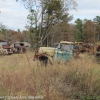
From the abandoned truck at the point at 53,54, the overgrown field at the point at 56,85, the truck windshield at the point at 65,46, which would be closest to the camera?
the overgrown field at the point at 56,85

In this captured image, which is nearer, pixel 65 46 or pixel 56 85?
pixel 56 85

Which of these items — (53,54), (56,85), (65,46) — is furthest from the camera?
(65,46)

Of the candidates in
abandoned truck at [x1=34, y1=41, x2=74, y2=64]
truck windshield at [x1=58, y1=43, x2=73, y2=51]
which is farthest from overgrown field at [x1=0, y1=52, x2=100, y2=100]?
truck windshield at [x1=58, y1=43, x2=73, y2=51]

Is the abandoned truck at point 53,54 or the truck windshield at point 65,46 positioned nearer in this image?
the abandoned truck at point 53,54

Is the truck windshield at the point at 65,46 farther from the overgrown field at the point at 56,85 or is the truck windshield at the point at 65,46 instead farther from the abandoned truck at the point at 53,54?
the overgrown field at the point at 56,85

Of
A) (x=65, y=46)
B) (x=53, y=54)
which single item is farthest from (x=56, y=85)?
(x=65, y=46)

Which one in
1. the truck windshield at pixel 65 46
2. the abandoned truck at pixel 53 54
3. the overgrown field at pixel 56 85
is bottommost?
the overgrown field at pixel 56 85

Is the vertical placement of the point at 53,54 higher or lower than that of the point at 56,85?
higher

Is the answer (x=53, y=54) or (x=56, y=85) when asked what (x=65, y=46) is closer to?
(x=53, y=54)

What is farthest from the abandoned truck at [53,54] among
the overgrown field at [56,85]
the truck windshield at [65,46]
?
the overgrown field at [56,85]

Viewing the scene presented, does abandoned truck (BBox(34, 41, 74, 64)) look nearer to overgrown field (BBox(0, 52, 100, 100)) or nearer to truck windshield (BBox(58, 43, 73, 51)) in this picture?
truck windshield (BBox(58, 43, 73, 51))

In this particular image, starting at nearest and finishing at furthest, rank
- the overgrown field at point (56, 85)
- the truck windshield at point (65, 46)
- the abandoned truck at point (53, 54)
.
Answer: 1. the overgrown field at point (56, 85)
2. the abandoned truck at point (53, 54)
3. the truck windshield at point (65, 46)

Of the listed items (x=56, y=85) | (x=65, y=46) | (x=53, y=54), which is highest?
(x=65, y=46)

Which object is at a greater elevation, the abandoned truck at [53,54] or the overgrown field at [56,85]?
the abandoned truck at [53,54]
